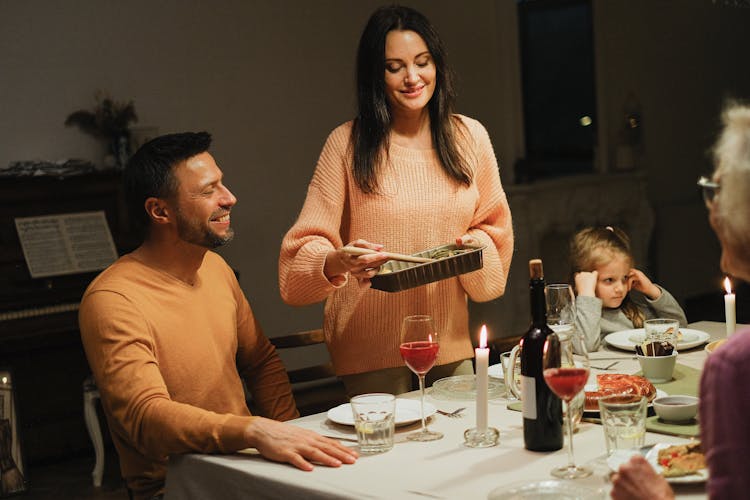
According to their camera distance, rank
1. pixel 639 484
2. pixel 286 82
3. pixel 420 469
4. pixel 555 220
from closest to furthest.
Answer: pixel 639 484
pixel 420 469
pixel 286 82
pixel 555 220

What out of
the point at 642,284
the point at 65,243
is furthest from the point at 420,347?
the point at 65,243

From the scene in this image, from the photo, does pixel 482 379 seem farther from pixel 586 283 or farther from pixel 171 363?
pixel 586 283

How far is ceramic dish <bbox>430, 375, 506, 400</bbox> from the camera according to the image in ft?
7.40

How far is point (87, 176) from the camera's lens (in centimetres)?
484

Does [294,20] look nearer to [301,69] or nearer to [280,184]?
[301,69]

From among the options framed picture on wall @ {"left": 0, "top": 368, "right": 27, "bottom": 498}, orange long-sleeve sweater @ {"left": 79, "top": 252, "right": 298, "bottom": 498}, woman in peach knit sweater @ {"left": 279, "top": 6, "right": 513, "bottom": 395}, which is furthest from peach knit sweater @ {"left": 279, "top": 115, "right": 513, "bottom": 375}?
framed picture on wall @ {"left": 0, "top": 368, "right": 27, "bottom": 498}

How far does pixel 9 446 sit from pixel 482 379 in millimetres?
3135

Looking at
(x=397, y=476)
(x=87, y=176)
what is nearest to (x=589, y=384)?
(x=397, y=476)

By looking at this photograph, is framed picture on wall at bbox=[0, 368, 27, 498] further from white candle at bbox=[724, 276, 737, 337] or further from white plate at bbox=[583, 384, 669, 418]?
white candle at bbox=[724, 276, 737, 337]

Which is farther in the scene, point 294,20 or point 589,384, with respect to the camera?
point 294,20

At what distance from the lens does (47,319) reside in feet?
14.7

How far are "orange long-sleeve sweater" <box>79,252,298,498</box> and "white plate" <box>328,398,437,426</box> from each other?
0.23 meters

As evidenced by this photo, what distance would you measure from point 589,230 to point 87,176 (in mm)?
2733

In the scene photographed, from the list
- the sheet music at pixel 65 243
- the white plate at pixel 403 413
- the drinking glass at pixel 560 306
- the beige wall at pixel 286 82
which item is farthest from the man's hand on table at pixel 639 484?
the beige wall at pixel 286 82
